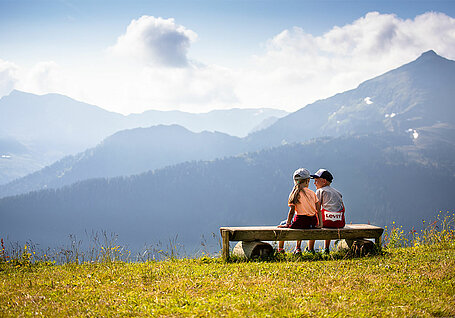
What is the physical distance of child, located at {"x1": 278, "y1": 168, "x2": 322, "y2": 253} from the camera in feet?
31.4

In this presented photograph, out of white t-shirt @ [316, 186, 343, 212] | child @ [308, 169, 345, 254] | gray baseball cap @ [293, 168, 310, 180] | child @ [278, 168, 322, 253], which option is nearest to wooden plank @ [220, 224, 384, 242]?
child @ [278, 168, 322, 253]

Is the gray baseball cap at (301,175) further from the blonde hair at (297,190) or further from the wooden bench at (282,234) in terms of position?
the wooden bench at (282,234)

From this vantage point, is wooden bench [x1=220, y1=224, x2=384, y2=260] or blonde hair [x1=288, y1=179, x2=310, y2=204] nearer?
wooden bench [x1=220, y1=224, x2=384, y2=260]

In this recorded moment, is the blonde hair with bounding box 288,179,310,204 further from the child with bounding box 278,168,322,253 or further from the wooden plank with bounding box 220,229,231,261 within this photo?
the wooden plank with bounding box 220,229,231,261

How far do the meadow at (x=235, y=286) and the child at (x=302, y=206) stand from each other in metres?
0.76

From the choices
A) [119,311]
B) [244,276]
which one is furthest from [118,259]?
[119,311]

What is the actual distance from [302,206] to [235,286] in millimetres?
3686

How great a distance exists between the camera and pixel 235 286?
6.49 meters

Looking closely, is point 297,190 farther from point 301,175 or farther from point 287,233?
point 287,233

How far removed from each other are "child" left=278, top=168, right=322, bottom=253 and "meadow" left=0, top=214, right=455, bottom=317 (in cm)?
76

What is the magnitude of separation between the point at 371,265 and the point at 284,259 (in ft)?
6.58

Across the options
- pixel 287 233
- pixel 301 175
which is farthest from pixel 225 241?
pixel 301 175

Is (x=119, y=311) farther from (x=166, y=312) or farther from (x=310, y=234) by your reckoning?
(x=310, y=234)

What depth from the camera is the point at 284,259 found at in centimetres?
937
